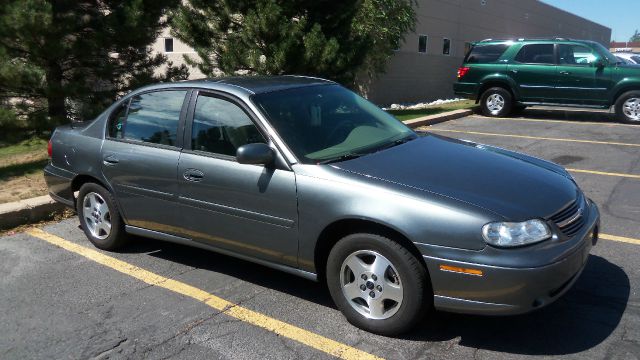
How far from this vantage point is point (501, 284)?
3.03 metres

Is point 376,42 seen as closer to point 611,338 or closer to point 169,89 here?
point 169,89

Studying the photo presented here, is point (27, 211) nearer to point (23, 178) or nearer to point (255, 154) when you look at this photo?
point (23, 178)

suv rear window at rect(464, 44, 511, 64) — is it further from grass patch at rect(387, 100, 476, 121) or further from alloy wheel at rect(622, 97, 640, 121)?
alloy wheel at rect(622, 97, 640, 121)

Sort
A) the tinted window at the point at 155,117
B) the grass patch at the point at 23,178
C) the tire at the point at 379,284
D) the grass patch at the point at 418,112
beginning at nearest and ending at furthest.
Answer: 1. the tire at the point at 379,284
2. the tinted window at the point at 155,117
3. the grass patch at the point at 23,178
4. the grass patch at the point at 418,112

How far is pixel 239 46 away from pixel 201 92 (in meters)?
6.94

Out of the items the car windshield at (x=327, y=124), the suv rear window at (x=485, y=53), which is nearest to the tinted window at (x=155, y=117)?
the car windshield at (x=327, y=124)

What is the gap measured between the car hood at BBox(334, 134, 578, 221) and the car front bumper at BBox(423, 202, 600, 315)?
290mm

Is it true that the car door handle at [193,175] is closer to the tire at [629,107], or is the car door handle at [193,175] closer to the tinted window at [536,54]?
the tinted window at [536,54]

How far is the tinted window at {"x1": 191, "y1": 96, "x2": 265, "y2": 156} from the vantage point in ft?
13.3

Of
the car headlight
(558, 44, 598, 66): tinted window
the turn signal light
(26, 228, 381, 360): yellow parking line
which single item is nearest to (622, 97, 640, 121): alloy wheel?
(558, 44, 598, 66): tinted window

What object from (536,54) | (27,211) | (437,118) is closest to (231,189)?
(27,211)

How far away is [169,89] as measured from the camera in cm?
470

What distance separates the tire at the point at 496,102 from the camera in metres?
13.3

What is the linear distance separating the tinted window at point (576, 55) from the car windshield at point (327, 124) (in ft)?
31.3
